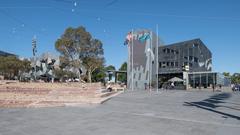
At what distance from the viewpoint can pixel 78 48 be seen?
5356cm

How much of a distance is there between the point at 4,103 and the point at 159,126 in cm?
1228

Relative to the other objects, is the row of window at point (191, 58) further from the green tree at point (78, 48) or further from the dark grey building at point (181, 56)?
the green tree at point (78, 48)

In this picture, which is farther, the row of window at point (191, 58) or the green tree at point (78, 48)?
the row of window at point (191, 58)

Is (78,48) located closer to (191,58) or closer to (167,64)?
(167,64)

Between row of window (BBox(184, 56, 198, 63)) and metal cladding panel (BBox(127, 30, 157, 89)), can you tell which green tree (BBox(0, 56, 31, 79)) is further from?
row of window (BBox(184, 56, 198, 63))

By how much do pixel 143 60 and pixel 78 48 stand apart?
78.2ft

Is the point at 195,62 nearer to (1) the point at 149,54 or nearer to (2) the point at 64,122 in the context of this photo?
(1) the point at 149,54

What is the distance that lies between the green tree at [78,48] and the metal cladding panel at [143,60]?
713 inches

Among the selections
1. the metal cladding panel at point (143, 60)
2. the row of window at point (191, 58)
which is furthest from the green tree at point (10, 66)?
the row of window at point (191, 58)

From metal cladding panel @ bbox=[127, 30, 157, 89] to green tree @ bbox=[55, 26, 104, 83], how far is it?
18.1 metres

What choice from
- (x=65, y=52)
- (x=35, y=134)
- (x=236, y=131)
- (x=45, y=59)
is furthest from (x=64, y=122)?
(x=45, y=59)

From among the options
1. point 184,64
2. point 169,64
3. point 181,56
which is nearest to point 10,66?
point 169,64

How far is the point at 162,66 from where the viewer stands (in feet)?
244

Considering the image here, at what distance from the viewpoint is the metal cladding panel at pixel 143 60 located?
236 ft
